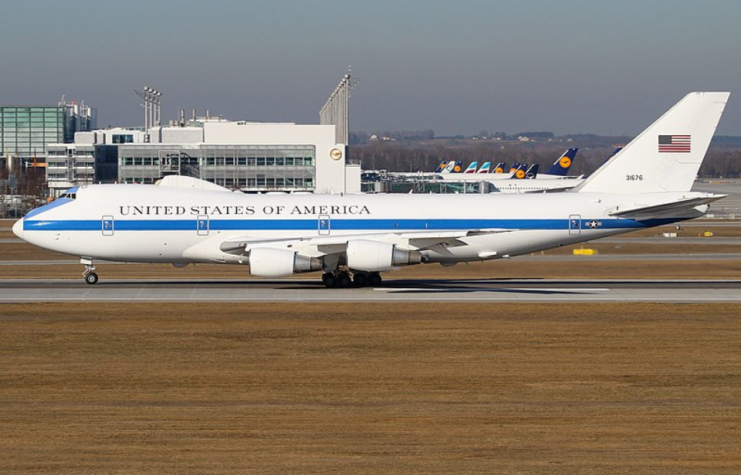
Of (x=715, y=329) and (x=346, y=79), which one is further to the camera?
(x=346, y=79)

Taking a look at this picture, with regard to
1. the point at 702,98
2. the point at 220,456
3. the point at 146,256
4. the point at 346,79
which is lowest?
the point at 220,456

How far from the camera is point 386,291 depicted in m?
41.7

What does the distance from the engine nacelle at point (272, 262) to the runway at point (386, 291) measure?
993 mm

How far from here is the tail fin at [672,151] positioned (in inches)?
1686

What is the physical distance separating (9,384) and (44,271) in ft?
101

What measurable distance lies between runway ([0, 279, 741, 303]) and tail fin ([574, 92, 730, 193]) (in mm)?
4442

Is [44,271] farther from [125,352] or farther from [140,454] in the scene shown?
[140,454]

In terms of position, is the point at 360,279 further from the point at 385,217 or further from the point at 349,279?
the point at 385,217

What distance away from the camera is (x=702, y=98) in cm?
4275

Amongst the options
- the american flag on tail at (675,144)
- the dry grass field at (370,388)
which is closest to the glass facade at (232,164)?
the american flag on tail at (675,144)

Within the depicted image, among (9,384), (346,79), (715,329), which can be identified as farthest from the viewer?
(346,79)

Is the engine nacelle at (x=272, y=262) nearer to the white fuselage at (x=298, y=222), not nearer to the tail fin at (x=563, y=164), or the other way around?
the white fuselage at (x=298, y=222)

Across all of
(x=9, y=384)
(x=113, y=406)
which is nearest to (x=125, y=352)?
(x=9, y=384)

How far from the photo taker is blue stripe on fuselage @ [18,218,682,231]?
41938mm
